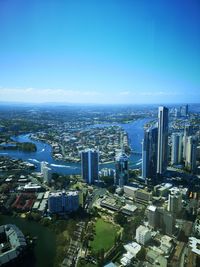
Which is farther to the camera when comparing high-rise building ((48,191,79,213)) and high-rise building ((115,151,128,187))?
high-rise building ((115,151,128,187))

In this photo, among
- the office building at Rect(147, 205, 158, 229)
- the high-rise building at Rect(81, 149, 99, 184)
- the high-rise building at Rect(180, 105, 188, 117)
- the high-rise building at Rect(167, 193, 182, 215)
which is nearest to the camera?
the office building at Rect(147, 205, 158, 229)

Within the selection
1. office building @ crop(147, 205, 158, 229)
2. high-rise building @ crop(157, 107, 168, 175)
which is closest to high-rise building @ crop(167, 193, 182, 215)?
office building @ crop(147, 205, 158, 229)

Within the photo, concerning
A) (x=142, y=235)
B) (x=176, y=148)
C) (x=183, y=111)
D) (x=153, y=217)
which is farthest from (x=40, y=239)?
(x=183, y=111)

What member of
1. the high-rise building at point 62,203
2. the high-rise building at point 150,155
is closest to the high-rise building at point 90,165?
the high-rise building at point 150,155

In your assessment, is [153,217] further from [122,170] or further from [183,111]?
[183,111]

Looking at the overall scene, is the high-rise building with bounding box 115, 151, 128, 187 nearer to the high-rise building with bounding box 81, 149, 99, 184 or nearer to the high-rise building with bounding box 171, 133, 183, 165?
the high-rise building with bounding box 81, 149, 99, 184

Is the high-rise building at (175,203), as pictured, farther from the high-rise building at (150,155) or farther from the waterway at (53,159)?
the waterway at (53,159)

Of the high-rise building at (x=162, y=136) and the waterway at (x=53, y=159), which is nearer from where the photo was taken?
the high-rise building at (x=162, y=136)
